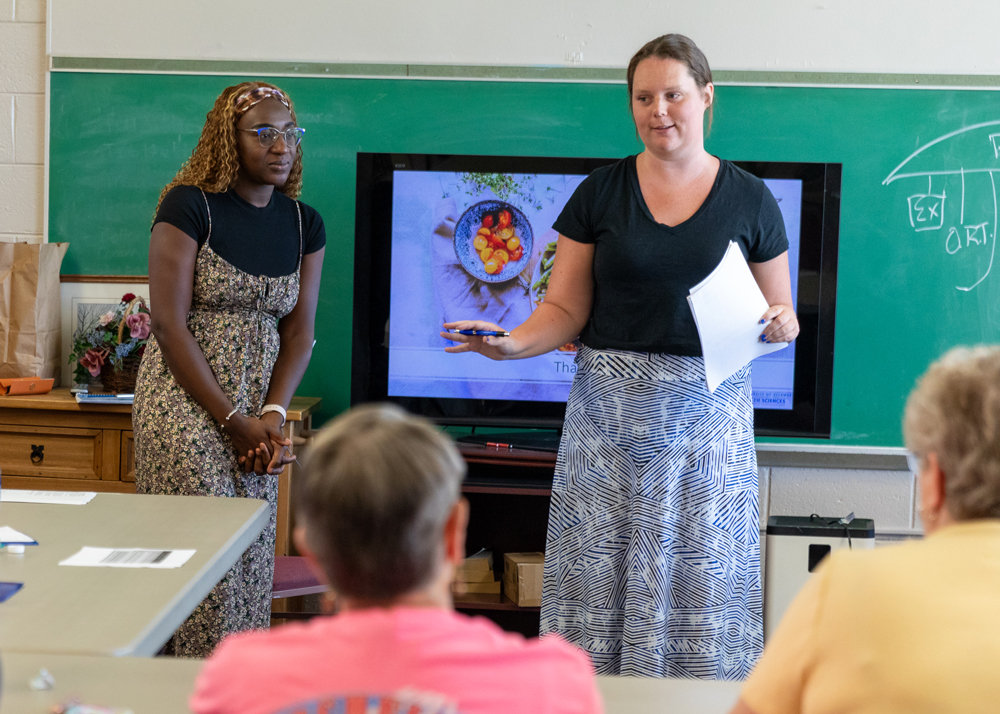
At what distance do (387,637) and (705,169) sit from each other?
1476 mm

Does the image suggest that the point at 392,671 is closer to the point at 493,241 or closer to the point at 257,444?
the point at 257,444

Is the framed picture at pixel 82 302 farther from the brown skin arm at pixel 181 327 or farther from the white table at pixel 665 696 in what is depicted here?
the white table at pixel 665 696

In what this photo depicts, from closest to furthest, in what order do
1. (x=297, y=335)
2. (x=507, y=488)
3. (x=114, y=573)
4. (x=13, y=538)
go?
(x=114, y=573) → (x=13, y=538) → (x=297, y=335) → (x=507, y=488)

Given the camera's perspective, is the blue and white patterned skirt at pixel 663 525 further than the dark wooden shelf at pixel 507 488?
No

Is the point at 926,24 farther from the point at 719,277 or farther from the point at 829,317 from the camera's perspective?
the point at 719,277

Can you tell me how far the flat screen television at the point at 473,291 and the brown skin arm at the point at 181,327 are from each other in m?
0.90

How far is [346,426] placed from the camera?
2.24 feet

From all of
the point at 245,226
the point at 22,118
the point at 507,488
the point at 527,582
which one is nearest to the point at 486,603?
the point at 527,582

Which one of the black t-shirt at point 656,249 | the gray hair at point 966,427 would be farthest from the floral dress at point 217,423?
the gray hair at point 966,427

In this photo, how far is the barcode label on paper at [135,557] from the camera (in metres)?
1.31

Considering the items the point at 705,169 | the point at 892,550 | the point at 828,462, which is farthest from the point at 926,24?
the point at 892,550

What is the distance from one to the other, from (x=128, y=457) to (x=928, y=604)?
103 inches

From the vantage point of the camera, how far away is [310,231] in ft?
7.72

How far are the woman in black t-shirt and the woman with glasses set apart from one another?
650mm
